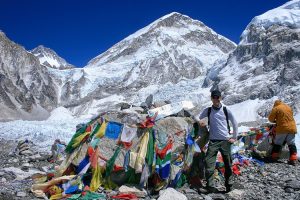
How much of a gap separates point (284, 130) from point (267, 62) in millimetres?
75825

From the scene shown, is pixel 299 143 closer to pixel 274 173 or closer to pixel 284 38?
pixel 274 173

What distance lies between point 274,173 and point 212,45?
18393 centimetres

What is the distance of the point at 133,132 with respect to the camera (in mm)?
7586

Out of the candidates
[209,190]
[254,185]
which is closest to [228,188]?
[209,190]

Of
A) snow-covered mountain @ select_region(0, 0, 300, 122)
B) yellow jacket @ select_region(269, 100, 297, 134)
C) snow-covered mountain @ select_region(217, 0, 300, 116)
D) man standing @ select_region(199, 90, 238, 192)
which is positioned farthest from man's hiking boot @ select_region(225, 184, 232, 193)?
snow-covered mountain @ select_region(217, 0, 300, 116)

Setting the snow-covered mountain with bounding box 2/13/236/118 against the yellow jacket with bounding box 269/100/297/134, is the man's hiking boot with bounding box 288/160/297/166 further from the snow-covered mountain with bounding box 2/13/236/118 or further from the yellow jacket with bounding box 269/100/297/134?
the snow-covered mountain with bounding box 2/13/236/118

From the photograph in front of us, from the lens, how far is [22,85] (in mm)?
110125

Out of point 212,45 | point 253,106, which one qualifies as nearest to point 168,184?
point 253,106

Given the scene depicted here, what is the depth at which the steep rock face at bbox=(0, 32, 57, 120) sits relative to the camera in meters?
97.8

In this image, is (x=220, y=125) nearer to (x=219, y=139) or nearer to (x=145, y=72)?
(x=219, y=139)

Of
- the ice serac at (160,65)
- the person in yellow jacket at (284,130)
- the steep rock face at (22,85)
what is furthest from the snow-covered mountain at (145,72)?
the person in yellow jacket at (284,130)

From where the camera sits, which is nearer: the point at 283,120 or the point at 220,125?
the point at 220,125

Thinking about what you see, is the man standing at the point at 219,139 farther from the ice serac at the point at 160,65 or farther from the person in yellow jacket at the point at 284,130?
the ice serac at the point at 160,65

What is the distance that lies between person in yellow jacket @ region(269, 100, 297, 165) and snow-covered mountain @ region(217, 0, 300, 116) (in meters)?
Answer: 47.7
